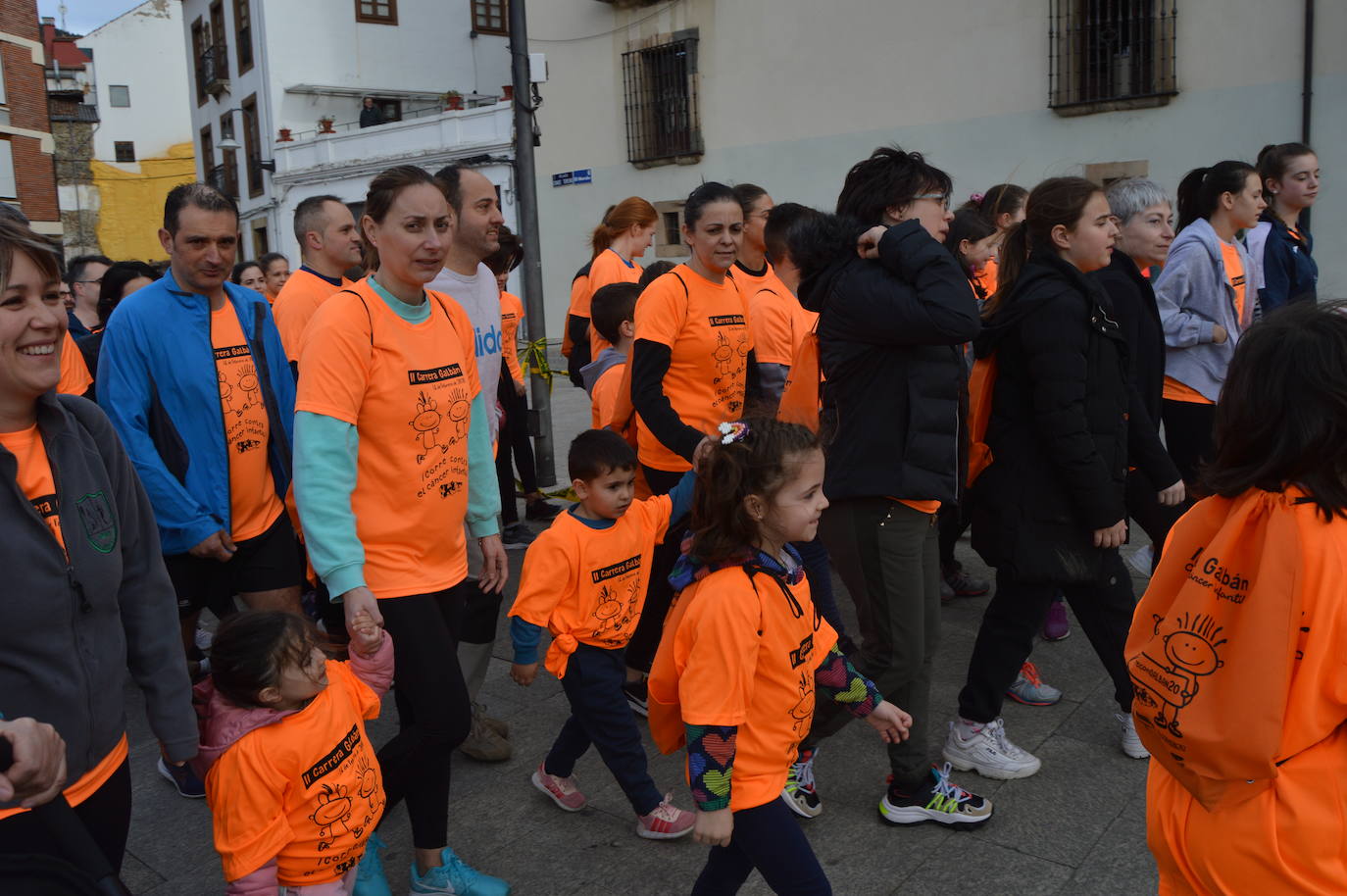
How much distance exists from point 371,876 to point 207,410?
161 cm

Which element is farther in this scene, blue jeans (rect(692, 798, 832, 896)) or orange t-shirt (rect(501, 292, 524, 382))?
orange t-shirt (rect(501, 292, 524, 382))

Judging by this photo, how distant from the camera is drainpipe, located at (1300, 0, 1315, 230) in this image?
12.6m

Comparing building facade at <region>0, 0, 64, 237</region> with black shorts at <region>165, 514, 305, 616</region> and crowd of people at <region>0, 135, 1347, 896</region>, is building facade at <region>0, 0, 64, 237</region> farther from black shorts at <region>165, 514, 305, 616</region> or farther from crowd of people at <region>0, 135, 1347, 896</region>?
black shorts at <region>165, 514, 305, 616</region>

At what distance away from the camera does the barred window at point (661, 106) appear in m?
19.4

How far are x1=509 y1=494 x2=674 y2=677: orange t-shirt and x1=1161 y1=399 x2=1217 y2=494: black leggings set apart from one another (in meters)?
2.91

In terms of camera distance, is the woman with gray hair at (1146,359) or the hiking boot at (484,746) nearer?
the woman with gray hair at (1146,359)

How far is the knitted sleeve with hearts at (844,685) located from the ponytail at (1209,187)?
11.7 ft

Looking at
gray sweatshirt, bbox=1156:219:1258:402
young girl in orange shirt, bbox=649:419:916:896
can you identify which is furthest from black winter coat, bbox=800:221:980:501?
gray sweatshirt, bbox=1156:219:1258:402

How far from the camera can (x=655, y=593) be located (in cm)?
432

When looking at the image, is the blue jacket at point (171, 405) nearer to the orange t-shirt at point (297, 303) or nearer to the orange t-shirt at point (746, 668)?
the orange t-shirt at point (297, 303)

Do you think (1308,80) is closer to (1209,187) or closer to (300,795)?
(1209,187)

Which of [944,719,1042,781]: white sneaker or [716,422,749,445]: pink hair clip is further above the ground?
[716,422,749,445]: pink hair clip

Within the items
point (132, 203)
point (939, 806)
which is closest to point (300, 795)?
point (939, 806)

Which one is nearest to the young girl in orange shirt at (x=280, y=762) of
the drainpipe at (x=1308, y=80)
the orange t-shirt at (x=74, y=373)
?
the orange t-shirt at (x=74, y=373)
